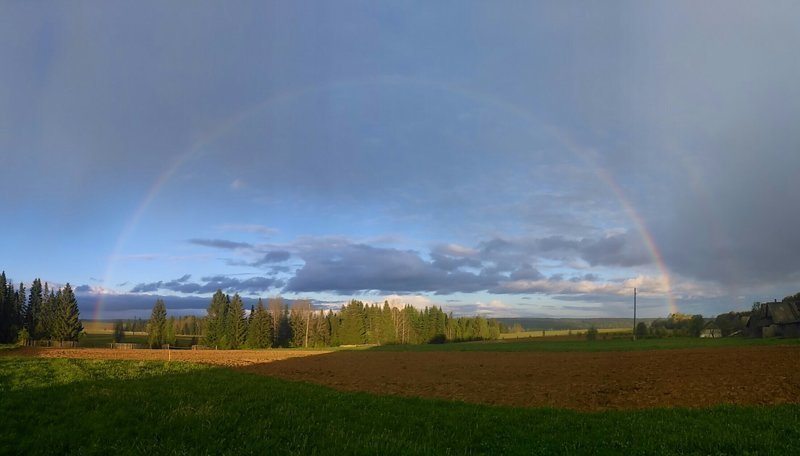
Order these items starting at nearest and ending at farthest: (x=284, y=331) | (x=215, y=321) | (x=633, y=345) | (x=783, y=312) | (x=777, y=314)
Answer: (x=633, y=345)
(x=783, y=312)
(x=777, y=314)
(x=215, y=321)
(x=284, y=331)

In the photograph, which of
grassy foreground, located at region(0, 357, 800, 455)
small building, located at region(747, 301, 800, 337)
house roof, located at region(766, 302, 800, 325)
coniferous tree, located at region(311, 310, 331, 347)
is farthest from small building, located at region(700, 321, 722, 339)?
grassy foreground, located at region(0, 357, 800, 455)

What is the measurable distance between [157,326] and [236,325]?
26.2 meters

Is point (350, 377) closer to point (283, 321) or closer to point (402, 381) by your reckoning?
point (402, 381)

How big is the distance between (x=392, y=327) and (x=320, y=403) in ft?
492

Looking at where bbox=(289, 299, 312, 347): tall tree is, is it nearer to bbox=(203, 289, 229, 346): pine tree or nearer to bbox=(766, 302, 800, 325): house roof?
bbox=(203, 289, 229, 346): pine tree

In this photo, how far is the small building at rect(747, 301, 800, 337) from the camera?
262ft

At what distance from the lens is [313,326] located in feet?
520

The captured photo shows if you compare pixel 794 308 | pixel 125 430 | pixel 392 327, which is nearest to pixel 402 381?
pixel 125 430

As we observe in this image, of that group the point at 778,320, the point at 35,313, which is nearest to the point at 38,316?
the point at 35,313

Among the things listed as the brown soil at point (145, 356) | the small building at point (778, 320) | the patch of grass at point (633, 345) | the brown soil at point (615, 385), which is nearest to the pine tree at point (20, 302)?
the brown soil at point (145, 356)

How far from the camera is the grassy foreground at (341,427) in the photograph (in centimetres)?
1005

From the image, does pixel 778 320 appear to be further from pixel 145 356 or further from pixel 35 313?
pixel 35 313

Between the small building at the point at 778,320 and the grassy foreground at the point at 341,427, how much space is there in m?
86.5

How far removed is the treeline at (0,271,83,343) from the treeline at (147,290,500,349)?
68.2 feet
